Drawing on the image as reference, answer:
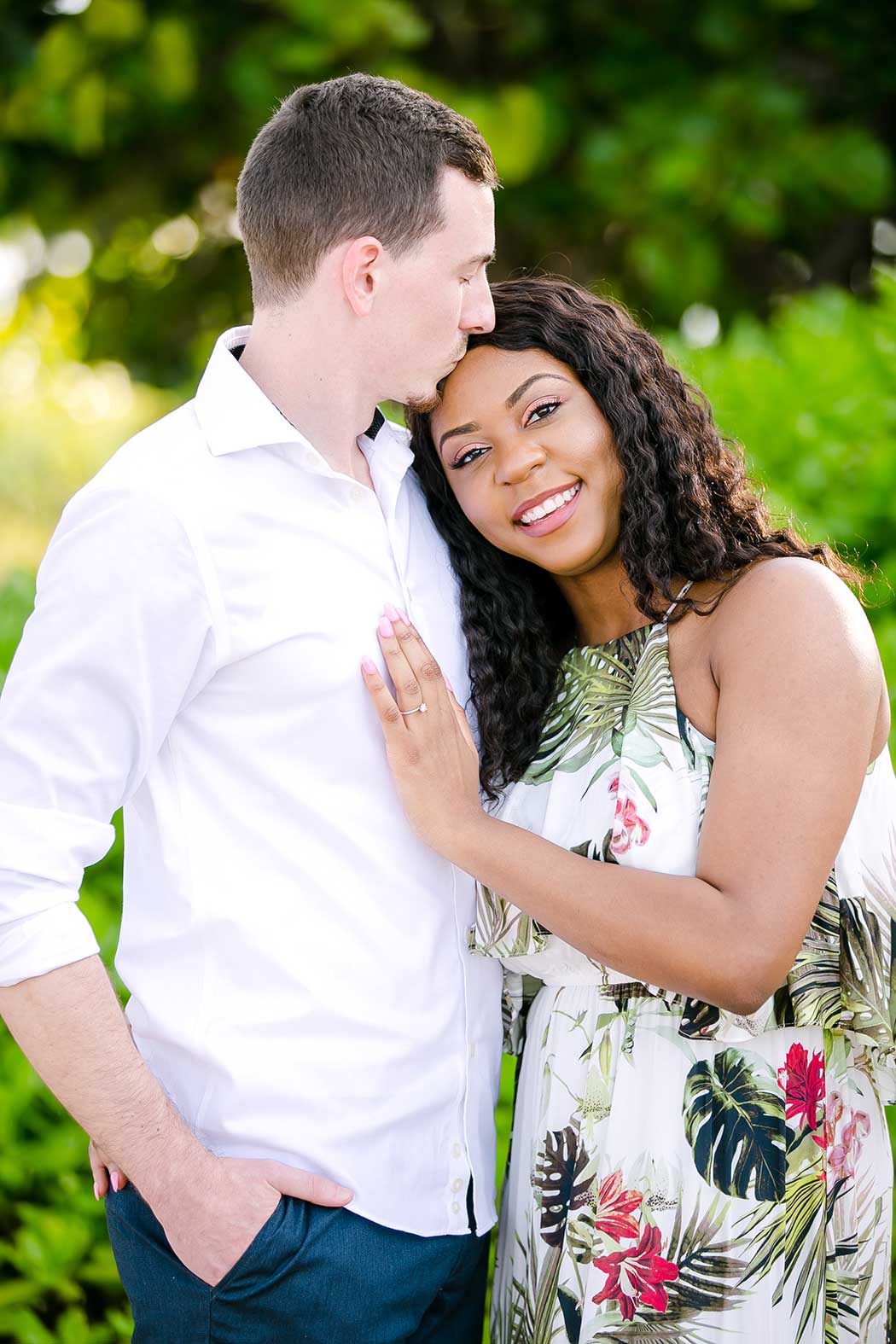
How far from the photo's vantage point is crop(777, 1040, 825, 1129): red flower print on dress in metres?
1.99

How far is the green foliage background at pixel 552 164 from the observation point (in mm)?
6000

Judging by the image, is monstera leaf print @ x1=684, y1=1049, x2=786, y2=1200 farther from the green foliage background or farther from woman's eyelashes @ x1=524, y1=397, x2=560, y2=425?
the green foliage background

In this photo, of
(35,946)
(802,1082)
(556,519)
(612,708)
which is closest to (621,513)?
(556,519)

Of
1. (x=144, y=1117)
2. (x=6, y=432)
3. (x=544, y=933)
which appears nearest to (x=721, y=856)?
(x=544, y=933)

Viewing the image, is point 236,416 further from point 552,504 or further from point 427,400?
point 552,504

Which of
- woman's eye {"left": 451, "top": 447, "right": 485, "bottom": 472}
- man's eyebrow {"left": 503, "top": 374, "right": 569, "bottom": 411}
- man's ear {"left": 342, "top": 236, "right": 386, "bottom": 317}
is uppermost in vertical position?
man's ear {"left": 342, "top": 236, "right": 386, "bottom": 317}

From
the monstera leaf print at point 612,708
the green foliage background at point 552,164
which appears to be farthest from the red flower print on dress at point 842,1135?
the green foliage background at point 552,164

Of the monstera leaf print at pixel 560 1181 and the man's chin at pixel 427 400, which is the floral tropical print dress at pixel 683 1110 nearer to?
the monstera leaf print at pixel 560 1181

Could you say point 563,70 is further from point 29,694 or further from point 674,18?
point 29,694

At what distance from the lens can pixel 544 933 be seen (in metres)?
2.06

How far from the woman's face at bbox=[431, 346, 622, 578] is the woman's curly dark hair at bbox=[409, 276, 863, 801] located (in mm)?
31

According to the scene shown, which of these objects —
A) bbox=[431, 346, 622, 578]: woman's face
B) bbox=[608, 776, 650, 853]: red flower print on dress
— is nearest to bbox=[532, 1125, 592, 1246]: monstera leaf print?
bbox=[608, 776, 650, 853]: red flower print on dress

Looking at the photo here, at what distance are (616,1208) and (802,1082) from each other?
1.16 feet

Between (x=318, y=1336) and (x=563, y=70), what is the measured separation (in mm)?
7153
